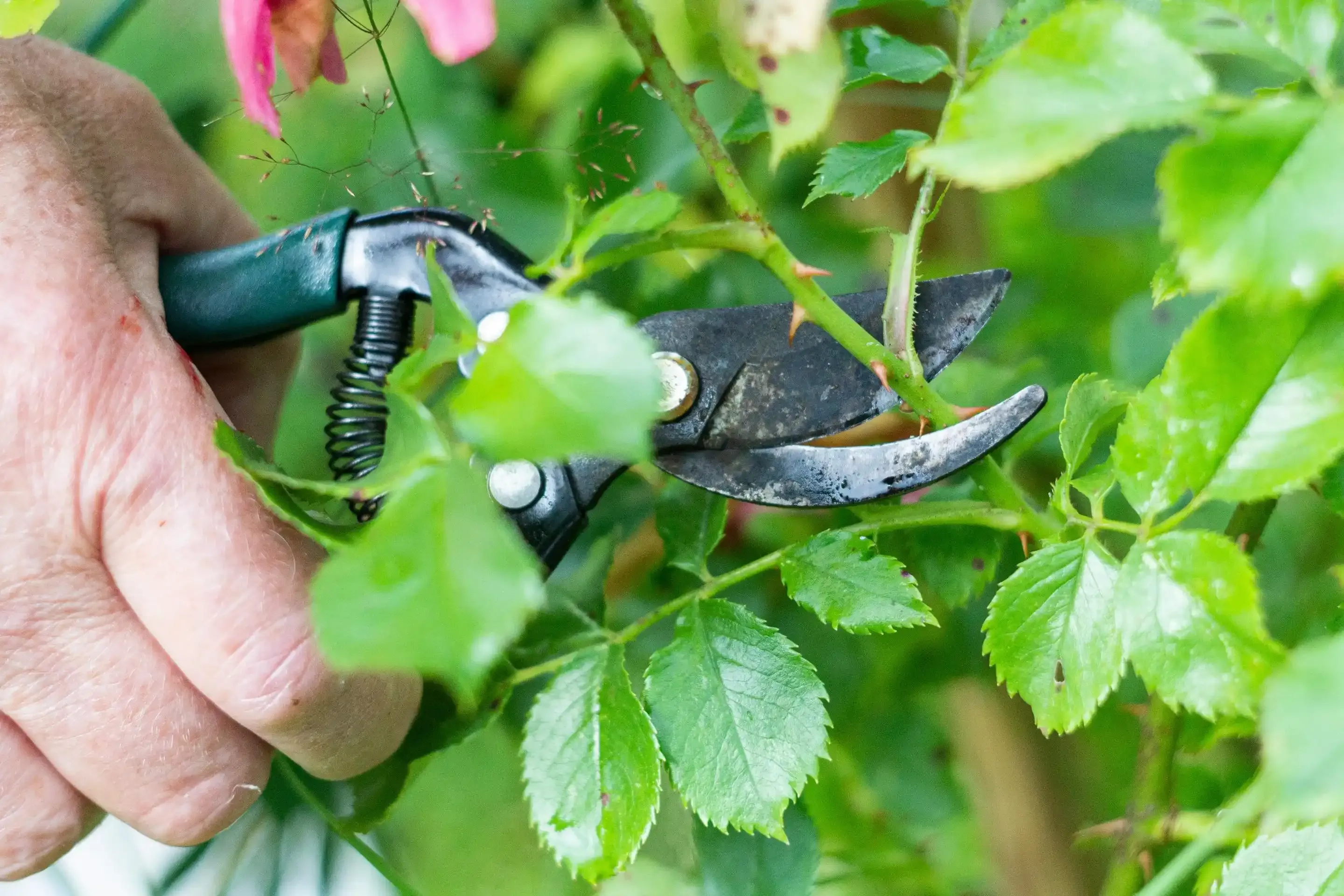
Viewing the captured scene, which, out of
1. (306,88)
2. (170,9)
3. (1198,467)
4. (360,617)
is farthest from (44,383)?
(170,9)

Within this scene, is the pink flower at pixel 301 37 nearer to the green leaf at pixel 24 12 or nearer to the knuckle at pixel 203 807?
the green leaf at pixel 24 12

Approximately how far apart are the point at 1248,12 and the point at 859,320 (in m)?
0.20

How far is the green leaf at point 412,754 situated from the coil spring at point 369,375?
111 mm

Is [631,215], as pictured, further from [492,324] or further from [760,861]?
[760,861]

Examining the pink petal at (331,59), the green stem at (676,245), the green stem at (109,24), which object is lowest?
A: the green stem at (109,24)

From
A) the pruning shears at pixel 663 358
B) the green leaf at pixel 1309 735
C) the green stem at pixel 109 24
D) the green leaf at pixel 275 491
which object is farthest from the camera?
the green stem at pixel 109 24

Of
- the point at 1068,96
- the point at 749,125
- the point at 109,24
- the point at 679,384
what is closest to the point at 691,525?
the point at 679,384

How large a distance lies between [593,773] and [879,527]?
0.14 m

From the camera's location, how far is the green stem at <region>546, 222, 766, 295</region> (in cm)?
27

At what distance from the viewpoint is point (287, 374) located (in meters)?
0.63

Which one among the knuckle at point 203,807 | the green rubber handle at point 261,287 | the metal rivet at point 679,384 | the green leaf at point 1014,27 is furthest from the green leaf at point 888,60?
the knuckle at point 203,807

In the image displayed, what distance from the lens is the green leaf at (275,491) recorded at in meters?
0.30

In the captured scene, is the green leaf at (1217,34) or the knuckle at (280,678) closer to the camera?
the green leaf at (1217,34)

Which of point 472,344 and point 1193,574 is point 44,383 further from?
point 1193,574
